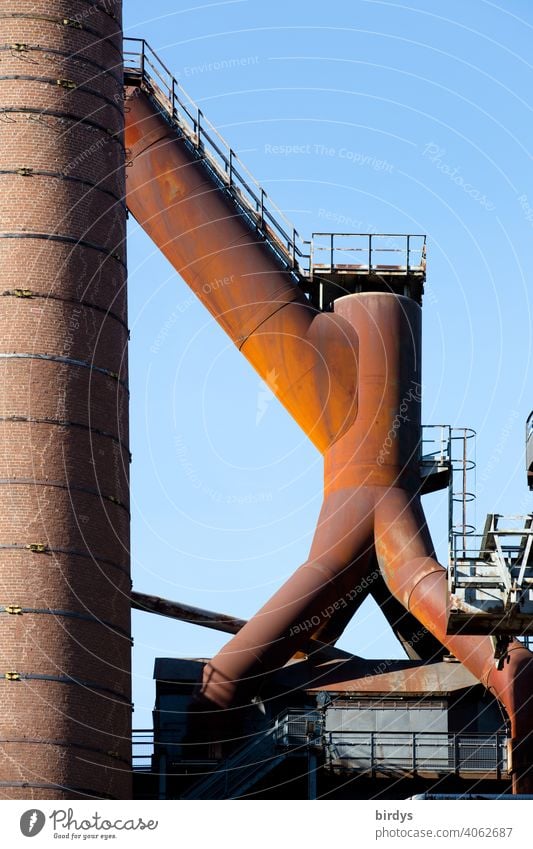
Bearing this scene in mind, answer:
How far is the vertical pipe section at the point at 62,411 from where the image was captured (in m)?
42.0

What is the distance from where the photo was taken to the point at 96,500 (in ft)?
144

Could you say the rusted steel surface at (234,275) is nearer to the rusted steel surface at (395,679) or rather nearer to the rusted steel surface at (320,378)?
the rusted steel surface at (320,378)

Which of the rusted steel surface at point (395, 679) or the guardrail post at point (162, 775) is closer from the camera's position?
the guardrail post at point (162, 775)


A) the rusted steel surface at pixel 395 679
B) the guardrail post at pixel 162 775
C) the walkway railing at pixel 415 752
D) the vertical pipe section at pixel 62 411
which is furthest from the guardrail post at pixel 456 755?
the vertical pipe section at pixel 62 411

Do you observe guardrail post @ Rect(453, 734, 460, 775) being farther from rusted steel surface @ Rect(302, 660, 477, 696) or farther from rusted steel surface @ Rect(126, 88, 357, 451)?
rusted steel surface @ Rect(126, 88, 357, 451)

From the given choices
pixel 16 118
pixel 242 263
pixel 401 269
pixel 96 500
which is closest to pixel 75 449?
pixel 96 500

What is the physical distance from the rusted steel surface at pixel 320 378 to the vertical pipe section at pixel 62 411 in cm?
597

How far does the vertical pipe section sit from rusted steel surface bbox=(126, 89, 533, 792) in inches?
235

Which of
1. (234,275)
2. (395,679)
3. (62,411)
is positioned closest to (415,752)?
(395,679)

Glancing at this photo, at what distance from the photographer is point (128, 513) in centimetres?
4547

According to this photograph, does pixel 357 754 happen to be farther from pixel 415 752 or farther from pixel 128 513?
pixel 128 513

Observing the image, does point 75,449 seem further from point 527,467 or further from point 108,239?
point 527,467

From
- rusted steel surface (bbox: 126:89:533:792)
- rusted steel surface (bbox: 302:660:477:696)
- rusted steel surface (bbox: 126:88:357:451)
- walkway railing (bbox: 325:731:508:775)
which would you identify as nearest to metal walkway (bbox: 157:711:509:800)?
walkway railing (bbox: 325:731:508:775)

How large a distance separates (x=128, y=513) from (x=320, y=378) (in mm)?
10206
